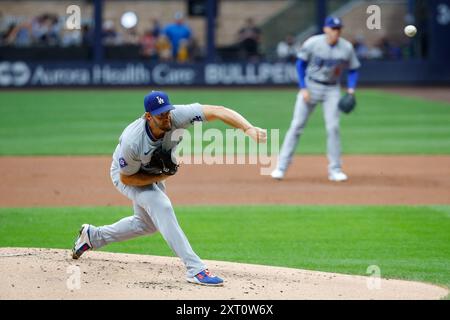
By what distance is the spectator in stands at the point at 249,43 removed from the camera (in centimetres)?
2906

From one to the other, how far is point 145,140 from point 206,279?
1216 mm

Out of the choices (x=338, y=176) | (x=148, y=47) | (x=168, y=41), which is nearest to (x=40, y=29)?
(x=148, y=47)

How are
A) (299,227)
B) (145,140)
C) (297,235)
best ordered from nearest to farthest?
1. (145,140)
2. (297,235)
3. (299,227)

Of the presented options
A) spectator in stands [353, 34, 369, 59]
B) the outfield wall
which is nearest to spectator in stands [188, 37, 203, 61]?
the outfield wall

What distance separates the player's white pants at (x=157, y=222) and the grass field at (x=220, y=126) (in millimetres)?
8630

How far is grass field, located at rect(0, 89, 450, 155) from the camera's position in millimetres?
17625

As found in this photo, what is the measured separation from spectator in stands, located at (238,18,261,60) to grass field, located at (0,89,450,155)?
142 cm

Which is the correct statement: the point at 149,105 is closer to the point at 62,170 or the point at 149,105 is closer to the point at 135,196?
the point at 135,196

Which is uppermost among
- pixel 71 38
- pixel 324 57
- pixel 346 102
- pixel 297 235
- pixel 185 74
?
pixel 71 38

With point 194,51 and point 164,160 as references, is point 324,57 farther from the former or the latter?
point 194,51

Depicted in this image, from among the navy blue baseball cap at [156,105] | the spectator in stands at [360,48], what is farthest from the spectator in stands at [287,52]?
the navy blue baseball cap at [156,105]

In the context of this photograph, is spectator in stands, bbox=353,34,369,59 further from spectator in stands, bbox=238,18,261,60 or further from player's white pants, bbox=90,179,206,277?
player's white pants, bbox=90,179,206,277

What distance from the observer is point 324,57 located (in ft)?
43.2
